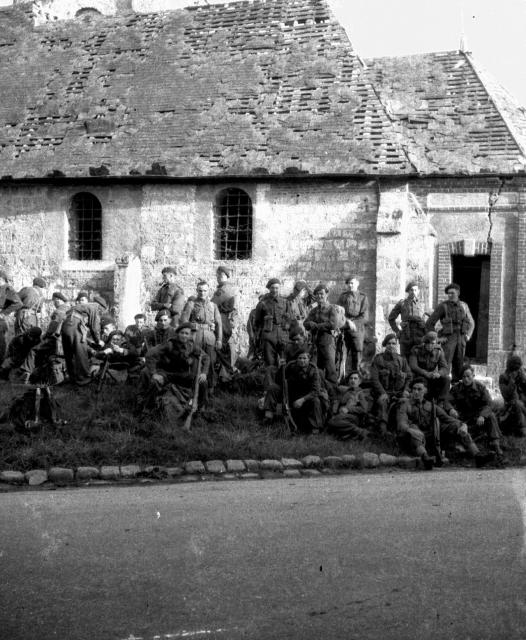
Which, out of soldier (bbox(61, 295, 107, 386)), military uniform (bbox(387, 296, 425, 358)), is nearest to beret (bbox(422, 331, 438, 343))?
military uniform (bbox(387, 296, 425, 358))

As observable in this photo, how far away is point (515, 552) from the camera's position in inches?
272

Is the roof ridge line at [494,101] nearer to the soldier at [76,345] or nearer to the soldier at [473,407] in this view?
the soldier at [473,407]

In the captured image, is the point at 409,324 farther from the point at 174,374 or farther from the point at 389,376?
the point at 174,374

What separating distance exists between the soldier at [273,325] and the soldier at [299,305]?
0.55ft

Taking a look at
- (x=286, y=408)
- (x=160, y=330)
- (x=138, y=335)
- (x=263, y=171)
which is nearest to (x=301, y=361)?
(x=286, y=408)

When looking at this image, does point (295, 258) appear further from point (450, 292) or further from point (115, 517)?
point (115, 517)

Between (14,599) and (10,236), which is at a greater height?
(10,236)

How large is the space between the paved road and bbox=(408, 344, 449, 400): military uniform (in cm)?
471

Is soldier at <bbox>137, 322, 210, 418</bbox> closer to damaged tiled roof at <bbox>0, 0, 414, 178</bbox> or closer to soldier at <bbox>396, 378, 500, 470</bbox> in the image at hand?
soldier at <bbox>396, 378, 500, 470</bbox>

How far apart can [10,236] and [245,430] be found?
38.0ft

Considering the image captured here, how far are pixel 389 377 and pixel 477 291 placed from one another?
1008cm

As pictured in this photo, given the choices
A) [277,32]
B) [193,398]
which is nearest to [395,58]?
[277,32]

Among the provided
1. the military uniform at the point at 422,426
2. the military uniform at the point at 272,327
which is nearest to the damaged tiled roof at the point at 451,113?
the military uniform at the point at 272,327

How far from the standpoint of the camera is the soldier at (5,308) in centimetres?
1709
